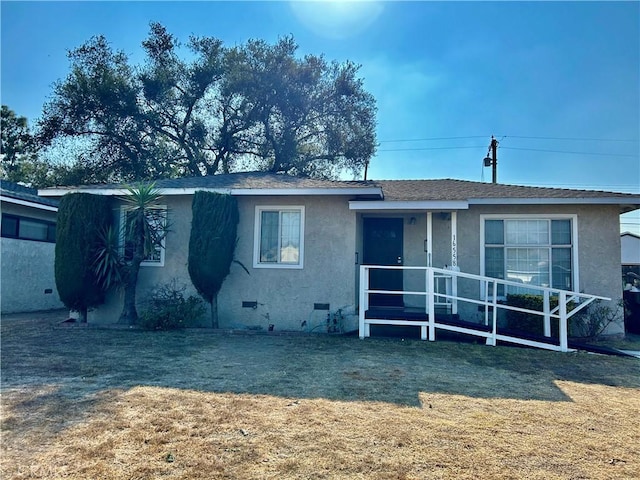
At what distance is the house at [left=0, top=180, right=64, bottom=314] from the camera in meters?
12.3

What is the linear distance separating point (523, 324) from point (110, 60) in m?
21.6

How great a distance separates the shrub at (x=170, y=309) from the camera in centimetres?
866

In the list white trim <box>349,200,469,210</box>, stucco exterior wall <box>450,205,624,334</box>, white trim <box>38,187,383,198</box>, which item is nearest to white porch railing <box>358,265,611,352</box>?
stucco exterior wall <box>450,205,624,334</box>

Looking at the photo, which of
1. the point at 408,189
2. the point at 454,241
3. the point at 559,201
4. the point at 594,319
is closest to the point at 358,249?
the point at 454,241

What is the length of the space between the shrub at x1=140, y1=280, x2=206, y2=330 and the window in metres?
6.61

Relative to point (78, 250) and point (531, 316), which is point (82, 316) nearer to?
point (78, 250)

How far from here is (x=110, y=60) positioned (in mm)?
20062

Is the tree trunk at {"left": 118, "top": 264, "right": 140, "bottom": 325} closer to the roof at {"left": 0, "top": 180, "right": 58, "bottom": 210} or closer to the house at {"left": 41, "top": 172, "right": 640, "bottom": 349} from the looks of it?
the house at {"left": 41, "top": 172, "right": 640, "bottom": 349}

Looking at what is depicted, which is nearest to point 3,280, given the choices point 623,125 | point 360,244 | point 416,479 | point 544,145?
point 360,244

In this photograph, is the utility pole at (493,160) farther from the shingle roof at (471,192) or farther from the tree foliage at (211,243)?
the tree foliage at (211,243)

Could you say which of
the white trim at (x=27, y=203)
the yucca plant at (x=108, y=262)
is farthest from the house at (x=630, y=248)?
the white trim at (x=27, y=203)

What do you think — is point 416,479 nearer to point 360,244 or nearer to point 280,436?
point 280,436

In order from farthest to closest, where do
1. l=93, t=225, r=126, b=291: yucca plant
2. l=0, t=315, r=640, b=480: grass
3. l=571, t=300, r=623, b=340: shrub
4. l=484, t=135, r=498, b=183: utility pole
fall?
l=484, t=135, r=498, b=183: utility pole < l=93, t=225, r=126, b=291: yucca plant < l=571, t=300, r=623, b=340: shrub < l=0, t=315, r=640, b=480: grass

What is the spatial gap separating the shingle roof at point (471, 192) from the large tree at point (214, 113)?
35.4 feet
